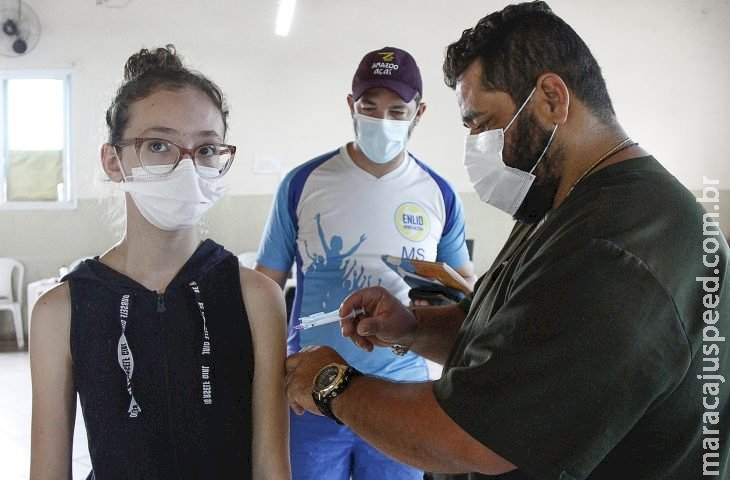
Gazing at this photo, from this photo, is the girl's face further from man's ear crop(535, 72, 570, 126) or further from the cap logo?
the cap logo

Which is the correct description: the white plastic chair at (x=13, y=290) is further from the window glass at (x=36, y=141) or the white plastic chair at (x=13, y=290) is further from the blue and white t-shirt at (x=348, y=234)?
the blue and white t-shirt at (x=348, y=234)

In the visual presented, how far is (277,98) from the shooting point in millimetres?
6574

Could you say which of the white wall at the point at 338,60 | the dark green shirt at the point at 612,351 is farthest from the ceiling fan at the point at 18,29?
the dark green shirt at the point at 612,351

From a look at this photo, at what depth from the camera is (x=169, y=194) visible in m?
1.29

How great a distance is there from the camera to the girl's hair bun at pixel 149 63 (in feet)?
4.50

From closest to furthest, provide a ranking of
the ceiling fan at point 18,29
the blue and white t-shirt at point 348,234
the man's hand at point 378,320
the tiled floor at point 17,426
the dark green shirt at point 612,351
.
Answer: the dark green shirt at point 612,351 → the man's hand at point 378,320 → the blue and white t-shirt at point 348,234 → the tiled floor at point 17,426 → the ceiling fan at point 18,29

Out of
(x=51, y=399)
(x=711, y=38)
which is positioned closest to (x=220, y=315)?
(x=51, y=399)

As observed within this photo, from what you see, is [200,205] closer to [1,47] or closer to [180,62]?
[180,62]

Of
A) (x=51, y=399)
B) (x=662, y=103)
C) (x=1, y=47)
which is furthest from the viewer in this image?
(x=662, y=103)

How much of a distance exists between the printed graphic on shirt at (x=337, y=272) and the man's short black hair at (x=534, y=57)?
90 cm

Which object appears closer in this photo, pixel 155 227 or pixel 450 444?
pixel 450 444

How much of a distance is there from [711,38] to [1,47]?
23.6 feet

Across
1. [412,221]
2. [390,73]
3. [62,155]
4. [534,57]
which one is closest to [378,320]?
[412,221]

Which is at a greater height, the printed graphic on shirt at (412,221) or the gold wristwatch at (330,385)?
the printed graphic on shirt at (412,221)
